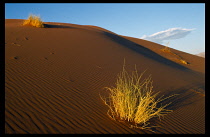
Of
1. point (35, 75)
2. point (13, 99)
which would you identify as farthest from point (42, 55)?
point (13, 99)

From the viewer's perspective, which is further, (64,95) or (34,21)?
(34,21)

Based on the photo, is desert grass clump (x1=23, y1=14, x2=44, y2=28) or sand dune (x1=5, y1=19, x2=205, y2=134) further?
desert grass clump (x1=23, y1=14, x2=44, y2=28)

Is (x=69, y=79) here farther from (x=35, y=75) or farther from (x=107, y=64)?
(x=107, y=64)

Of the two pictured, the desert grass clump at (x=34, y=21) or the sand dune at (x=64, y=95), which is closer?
the sand dune at (x=64, y=95)

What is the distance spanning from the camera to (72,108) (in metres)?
3.79

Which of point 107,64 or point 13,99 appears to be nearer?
point 13,99

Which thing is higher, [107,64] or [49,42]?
[49,42]

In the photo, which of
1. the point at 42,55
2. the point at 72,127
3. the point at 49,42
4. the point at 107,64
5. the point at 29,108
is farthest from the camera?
the point at 49,42

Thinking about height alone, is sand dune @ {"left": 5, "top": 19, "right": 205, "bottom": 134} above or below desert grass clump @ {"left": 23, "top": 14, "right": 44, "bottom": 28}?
below

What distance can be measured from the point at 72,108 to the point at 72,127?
2.31 ft

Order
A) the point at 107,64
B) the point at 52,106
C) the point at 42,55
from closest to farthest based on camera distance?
the point at 52,106, the point at 42,55, the point at 107,64

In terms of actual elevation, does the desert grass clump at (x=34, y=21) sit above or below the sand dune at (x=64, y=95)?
above

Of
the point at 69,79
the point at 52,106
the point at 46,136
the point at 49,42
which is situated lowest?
the point at 46,136

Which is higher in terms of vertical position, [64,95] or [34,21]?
[34,21]
